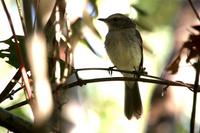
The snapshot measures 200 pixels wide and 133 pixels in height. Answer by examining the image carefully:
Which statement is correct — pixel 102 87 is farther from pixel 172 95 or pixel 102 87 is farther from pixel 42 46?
pixel 42 46

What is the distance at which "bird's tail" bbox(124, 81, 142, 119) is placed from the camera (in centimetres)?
329

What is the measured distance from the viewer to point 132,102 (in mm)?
Result: 3746

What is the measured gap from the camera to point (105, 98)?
6234 millimetres

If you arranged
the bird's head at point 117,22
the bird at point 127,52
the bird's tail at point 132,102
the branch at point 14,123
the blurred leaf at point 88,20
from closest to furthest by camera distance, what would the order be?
the branch at point 14,123
the blurred leaf at point 88,20
the bird's tail at point 132,102
the bird at point 127,52
the bird's head at point 117,22

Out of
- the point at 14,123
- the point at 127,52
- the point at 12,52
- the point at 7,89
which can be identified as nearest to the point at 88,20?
the point at 12,52

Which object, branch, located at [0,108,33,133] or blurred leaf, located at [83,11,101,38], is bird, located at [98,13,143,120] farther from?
branch, located at [0,108,33,133]

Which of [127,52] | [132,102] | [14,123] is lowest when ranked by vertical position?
Answer: [132,102]

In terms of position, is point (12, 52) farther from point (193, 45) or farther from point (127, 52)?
point (127, 52)

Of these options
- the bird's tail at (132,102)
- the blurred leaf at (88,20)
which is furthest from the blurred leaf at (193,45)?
the bird's tail at (132,102)

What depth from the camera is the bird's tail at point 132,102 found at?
329cm

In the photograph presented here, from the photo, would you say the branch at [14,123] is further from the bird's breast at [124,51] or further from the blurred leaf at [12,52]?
the bird's breast at [124,51]

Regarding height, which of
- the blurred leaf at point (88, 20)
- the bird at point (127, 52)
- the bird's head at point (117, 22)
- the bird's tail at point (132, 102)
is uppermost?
the blurred leaf at point (88, 20)

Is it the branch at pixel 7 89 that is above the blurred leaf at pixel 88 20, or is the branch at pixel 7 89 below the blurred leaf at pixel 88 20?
below

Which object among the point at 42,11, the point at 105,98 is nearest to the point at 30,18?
the point at 42,11
